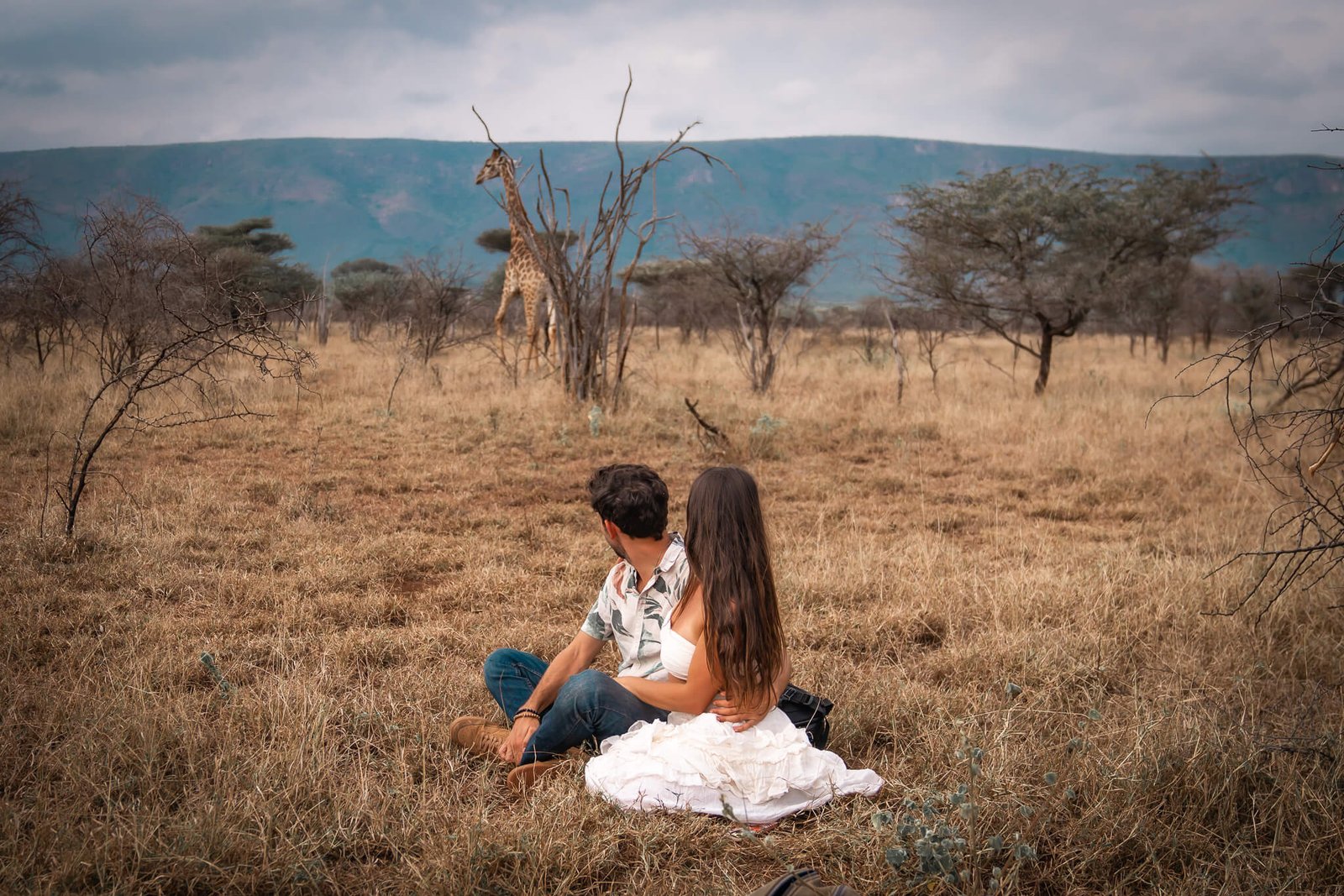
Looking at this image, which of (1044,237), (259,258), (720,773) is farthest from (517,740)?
(259,258)

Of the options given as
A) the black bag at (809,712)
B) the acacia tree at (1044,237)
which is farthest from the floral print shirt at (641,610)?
the acacia tree at (1044,237)

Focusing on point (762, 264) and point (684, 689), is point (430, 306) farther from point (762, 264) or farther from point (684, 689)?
point (684, 689)

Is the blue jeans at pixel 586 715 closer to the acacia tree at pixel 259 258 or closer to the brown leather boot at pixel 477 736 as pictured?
the brown leather boot at pixel 477 736

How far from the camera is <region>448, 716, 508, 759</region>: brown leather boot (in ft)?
8.48

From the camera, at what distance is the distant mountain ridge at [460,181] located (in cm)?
10675

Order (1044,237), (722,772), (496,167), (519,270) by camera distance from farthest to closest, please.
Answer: (519,270) → (1044,237) → (496,167) → (722,772)

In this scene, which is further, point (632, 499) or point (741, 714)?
point (632, 499)

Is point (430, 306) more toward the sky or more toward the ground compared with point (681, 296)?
more toward the ground

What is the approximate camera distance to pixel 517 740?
8.26 ft

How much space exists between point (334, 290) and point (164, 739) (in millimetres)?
23546

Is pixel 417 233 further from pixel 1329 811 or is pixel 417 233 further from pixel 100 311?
pixel 1329 811

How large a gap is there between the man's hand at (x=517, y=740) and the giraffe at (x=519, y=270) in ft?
23.1

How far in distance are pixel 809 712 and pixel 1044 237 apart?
11489mm

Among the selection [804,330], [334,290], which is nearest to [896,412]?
[804,330]
